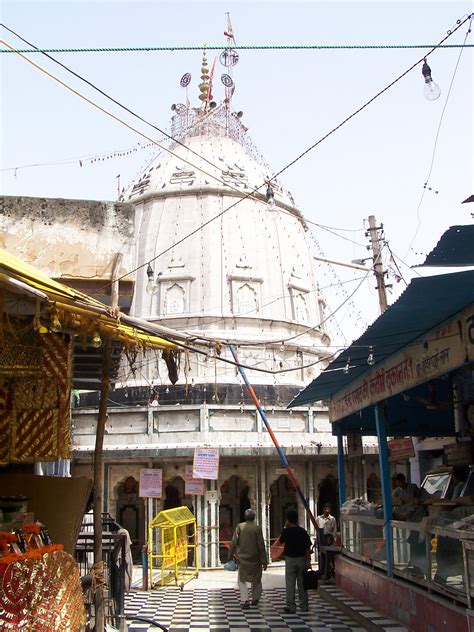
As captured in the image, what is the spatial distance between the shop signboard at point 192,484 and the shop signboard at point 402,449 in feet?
17.3

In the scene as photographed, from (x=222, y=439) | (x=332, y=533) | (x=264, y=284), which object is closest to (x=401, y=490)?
(x=332, y=533)

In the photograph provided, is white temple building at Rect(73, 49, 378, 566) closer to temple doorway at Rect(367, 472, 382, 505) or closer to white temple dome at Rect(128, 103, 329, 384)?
white temple dome at Rect(128, 103, 329, 384)

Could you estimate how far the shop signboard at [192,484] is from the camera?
19.7 metres

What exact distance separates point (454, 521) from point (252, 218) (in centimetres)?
2345

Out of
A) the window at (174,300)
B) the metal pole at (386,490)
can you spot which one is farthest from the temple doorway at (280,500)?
the metal pole at (386,490)

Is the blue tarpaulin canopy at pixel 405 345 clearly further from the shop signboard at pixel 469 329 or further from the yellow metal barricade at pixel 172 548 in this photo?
the yellow metal barricade at pixel 172 548

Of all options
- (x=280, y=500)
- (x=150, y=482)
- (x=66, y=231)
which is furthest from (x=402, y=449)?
(x=66, y=231)

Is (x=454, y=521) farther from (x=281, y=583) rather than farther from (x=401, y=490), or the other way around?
(x=281, y=583)

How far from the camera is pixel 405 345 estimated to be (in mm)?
9898

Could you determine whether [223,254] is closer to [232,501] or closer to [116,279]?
[232,501]

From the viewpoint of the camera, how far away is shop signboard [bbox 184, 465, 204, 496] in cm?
1967

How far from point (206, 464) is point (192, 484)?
3.70ft

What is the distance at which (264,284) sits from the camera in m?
28.9

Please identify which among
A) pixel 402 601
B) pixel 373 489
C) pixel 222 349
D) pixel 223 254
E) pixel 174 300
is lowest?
pixel 402 601
